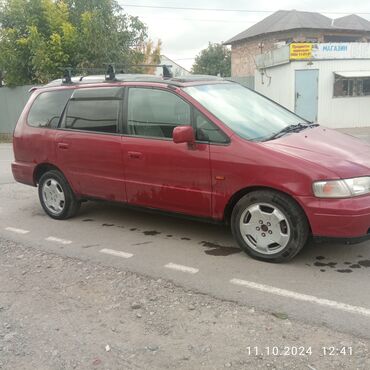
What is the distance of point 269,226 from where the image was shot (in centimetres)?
434

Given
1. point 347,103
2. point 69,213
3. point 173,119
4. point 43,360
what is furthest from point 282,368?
point 347,103

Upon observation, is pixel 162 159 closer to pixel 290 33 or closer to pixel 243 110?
pixel 243 110

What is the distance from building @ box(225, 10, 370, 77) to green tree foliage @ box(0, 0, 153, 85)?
12.8 m

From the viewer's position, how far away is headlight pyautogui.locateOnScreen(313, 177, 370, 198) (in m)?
3.94

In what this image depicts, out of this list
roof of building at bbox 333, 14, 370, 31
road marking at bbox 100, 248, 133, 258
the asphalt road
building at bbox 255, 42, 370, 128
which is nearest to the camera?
the asphalt road

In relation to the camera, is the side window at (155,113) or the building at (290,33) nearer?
the side window at (155,113)

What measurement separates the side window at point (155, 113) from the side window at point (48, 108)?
1143 millimetres

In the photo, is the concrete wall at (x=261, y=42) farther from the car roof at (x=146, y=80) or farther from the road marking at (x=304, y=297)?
the road marking at (x=304, y=297)

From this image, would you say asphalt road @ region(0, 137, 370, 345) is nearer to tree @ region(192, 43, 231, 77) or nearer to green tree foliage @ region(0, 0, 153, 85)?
green tree foliage @ region(0, 0, 153, 85)

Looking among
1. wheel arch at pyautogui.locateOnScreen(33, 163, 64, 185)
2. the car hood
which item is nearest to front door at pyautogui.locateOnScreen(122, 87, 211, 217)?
the car hood

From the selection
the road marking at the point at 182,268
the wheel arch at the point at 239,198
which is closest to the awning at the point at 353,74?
the wheel arch at the point at 239,198

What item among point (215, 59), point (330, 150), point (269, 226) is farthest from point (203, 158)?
point (215, 59)

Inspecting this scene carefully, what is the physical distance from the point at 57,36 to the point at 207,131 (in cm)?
1714

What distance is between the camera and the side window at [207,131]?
4484 mm
